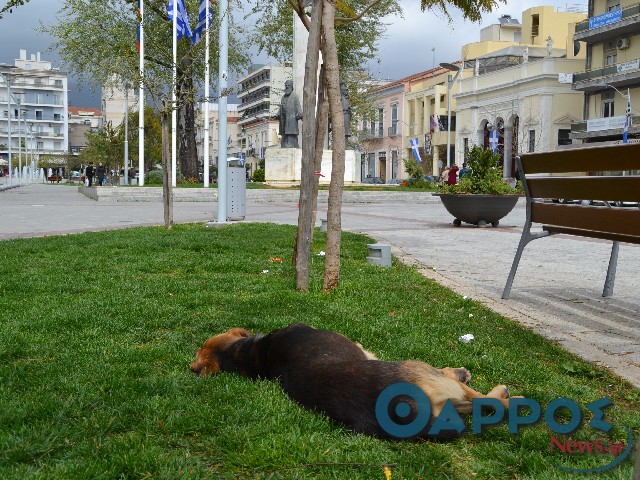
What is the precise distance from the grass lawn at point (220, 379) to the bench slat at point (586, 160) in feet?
3.47

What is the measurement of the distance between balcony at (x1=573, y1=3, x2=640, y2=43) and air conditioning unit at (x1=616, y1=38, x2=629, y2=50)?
333 millimetres

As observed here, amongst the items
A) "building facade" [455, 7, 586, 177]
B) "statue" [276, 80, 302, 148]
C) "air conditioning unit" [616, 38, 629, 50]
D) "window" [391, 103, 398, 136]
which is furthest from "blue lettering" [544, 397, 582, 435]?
"window" [391, 103, 398, 136]

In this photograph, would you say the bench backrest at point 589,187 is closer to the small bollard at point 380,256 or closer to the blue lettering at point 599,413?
the blue lettering at point 599,413

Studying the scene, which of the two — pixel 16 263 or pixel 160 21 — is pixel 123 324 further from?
pixel 160 21

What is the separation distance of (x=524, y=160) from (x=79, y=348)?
131 inches

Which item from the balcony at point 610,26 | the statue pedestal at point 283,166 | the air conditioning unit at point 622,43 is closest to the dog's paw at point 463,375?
the statue pedestal at point 283,166

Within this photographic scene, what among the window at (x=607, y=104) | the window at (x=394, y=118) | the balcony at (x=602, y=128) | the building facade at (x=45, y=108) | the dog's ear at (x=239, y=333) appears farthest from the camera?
the building facade at (x=45, y=108)

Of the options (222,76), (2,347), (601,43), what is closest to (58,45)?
(222,76)

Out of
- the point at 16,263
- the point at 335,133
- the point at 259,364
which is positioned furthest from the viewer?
the point at 16,263

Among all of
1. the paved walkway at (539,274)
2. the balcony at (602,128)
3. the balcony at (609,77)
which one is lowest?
the paved walkway at (539,274)

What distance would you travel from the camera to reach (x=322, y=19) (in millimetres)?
6164

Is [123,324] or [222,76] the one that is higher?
[222,76]

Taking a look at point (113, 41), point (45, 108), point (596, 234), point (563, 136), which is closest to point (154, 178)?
point (113, 41)

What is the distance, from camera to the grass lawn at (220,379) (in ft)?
8.57
